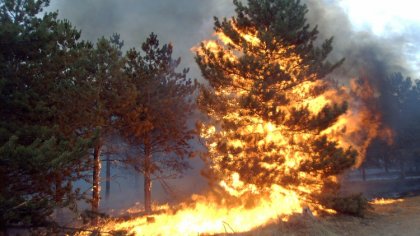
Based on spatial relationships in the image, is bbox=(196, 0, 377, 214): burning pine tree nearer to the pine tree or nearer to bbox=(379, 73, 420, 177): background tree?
the pine tree

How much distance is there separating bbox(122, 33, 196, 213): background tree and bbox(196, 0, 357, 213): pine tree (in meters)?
3.95

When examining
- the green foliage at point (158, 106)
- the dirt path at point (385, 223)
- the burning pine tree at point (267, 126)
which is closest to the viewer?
the dirt path at point (385, 223)

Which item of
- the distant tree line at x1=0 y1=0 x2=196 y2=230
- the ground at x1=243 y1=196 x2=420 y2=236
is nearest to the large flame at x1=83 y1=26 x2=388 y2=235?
the ground at x1=243 y1=196 x2=420 y2=236

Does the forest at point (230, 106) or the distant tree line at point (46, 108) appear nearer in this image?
the distant tree line at point (46, 108)

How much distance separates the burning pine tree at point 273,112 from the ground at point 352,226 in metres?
1.04

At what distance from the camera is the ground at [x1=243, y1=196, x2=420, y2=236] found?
13.2 m

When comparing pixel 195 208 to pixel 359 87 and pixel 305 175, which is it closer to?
pixel 305 175

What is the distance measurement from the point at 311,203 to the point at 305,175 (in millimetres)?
1350

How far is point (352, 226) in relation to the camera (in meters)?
14.6

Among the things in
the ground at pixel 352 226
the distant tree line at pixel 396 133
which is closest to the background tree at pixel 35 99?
the ground at pixel 352 226

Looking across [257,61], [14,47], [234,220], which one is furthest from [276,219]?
[14,47]

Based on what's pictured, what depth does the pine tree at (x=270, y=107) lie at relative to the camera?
51.9 ft

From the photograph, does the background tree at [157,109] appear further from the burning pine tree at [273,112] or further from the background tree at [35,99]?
the background tree at [35,99]

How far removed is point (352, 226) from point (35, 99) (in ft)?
43.7
